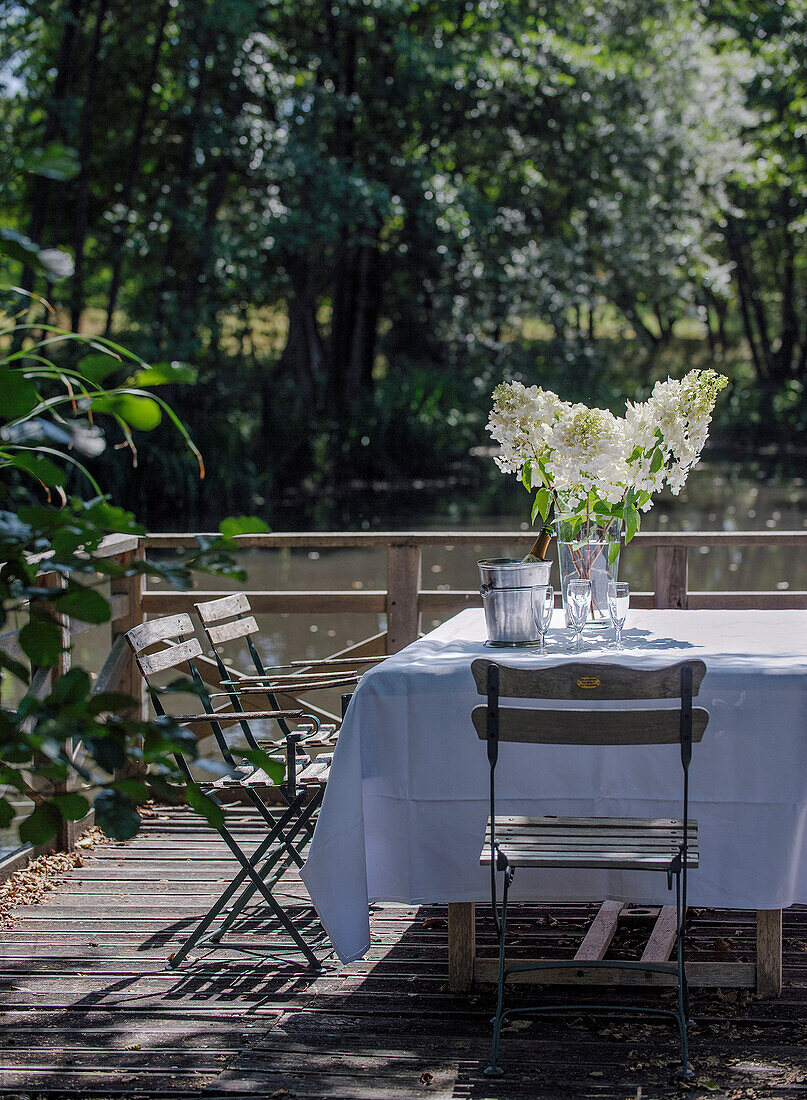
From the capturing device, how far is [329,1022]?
2.96 meters

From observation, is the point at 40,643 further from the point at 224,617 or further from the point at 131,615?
the point at 131,615

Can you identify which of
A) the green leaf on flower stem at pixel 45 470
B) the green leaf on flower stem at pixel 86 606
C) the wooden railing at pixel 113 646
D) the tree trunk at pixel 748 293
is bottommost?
the wooden railing at pixel 113 646

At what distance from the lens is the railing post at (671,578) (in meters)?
4.78

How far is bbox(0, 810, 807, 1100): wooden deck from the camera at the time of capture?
2611 millimetres

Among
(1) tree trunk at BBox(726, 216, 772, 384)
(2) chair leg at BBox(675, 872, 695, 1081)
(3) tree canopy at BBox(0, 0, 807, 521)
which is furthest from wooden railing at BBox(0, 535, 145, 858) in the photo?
(1) tree trunk at BBox(726, 216, 772, 384)

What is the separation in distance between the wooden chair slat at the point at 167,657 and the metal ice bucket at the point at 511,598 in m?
0.95

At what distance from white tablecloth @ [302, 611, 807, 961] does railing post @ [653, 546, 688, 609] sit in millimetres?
1563

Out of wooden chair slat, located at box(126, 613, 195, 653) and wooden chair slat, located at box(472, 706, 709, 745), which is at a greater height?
wooden chair slat, located at box(126, 613, 195, 653)

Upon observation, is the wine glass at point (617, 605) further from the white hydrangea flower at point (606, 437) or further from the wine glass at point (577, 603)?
the white hydrangea flower at point (606, 437)

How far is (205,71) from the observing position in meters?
19.0

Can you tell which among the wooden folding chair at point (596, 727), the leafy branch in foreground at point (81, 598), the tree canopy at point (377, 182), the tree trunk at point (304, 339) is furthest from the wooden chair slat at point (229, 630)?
the tree trunk at point (304, 339)

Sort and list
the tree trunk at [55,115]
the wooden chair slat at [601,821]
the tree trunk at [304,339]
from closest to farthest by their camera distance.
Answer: the wooden chair slat at [601,821]
the tree trunk at [55,115]
the tree trunk at [304,339]

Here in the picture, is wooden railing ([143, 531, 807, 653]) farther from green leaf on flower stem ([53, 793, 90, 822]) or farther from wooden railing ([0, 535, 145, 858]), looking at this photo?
green leaf on flower stem ([53, 793, 90, 822])

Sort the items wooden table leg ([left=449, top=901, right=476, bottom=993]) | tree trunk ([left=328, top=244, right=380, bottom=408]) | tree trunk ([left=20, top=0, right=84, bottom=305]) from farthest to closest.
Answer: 1. tree trunk ([left=328, top=244, right=380, bottom=408])
2. tree trunk ([left=20, top=0, right=84, bottom=305])
3. wooden table leg ([left=449, top=901, right=476, bottom=993])
